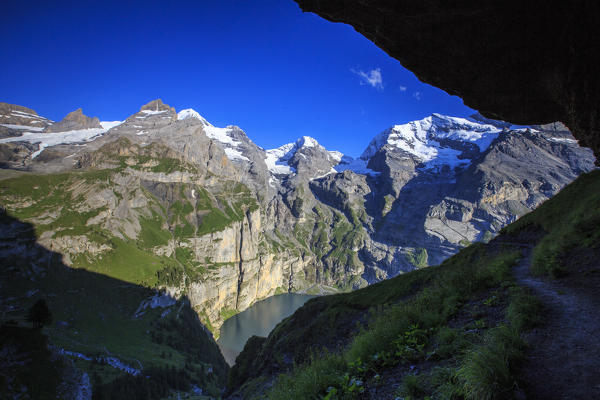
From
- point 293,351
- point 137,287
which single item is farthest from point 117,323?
point 293,351

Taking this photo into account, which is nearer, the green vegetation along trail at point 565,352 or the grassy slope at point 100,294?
the green vegetation along trail at point 565,352

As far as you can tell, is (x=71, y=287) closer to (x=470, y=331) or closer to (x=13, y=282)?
(x=13, y=282)

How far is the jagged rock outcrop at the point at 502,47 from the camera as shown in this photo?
37.6 feet

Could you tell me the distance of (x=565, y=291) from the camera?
9156 mm

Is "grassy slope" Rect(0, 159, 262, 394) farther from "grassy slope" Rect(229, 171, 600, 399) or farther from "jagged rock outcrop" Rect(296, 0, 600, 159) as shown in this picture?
"jagged rock outcrop" Rect(296, 0, 600, 159)

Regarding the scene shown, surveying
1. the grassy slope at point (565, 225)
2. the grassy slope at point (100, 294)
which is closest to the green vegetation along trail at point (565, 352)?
the grassy slope at point (565, 225)

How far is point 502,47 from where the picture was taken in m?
13.8

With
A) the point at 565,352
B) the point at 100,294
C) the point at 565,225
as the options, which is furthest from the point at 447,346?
the point at 100,294

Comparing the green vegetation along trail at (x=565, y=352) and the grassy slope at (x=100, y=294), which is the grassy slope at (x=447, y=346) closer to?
the green vegetation along trail at (x=565, y=352)

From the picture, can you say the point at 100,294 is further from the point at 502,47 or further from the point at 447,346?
the point at 502,47

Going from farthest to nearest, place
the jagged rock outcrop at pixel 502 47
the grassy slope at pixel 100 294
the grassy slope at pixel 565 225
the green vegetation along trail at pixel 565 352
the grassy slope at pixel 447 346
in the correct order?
the grassy slope at pixel 100 294, the grassy slope at pixel 565 225, the jagged rock outcrop at pixel 502 47, the grassy slope at pixel 447 346, the green vegetation along trail at pixel 565 352

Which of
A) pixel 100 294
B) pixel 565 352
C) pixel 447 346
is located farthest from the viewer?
pixel 100 294

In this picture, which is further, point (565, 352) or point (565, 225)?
point (565, 225)

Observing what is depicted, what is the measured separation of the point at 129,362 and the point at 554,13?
389ft
